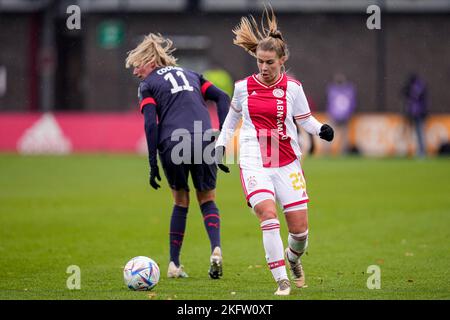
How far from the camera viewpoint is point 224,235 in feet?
40.3

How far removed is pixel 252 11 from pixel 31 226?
18.0 meters

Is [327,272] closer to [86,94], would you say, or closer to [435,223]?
[435,223]

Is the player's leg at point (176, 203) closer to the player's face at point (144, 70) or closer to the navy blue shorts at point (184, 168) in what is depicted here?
the navy blue shorts at point (184, 168)

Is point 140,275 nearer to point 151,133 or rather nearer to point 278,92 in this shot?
point 151,133

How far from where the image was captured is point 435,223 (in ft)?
42.3

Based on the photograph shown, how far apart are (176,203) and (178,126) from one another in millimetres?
806

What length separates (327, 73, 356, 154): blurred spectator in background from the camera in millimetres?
25688

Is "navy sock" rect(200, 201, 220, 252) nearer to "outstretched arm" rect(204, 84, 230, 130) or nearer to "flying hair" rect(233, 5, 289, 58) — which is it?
"outstretched arm" rect(204, 84, 230, 130)

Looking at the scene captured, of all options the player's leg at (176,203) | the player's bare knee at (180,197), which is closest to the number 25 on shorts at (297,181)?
the player's leg at (176,203)

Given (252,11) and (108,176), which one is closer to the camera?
(108,176)

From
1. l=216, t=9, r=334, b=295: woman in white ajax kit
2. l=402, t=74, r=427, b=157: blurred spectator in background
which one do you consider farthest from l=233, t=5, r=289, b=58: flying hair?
l=402, t=74, r=427, b=157: blurred spectator in background

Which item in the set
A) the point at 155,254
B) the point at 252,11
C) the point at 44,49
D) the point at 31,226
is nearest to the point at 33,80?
the point at 44,49

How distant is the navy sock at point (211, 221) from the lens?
30.0ft
